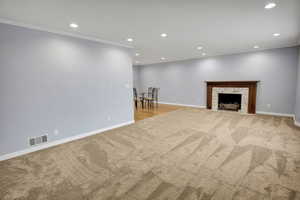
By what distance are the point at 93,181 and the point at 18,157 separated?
1.88 metres

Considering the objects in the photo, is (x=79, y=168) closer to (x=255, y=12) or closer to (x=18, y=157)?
(x=18, y=157)

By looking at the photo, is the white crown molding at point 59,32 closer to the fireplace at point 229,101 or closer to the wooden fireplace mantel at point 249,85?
the wooden fireplace mantel at point 249,85

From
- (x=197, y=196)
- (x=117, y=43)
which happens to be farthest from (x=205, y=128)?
(x=117, y=43)

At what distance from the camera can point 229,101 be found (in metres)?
6.66

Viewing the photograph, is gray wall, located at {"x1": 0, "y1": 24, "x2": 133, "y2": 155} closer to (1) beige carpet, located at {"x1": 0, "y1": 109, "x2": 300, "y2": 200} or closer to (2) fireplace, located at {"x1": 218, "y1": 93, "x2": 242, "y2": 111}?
(1) beige carpet, located at {"x1": 0, "y1": 109, "x2": 300, "y2": 200}

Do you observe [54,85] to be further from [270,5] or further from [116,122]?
[270,5]

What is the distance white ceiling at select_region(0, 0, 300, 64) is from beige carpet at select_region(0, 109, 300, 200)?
2515 millimetres

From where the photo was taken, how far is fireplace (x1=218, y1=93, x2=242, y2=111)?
636 centimetres

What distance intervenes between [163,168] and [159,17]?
2.62 m

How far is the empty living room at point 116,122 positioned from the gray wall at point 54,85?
0.02 m

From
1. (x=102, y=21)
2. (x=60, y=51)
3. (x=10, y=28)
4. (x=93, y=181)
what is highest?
(x=102, y=21)

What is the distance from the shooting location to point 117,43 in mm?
4242

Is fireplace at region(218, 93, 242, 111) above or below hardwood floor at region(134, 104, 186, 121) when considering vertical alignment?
above

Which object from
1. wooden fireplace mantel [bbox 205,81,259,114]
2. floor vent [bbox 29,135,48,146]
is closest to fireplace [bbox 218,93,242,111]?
wooden fireplace mantel [bbox 205,81,259,114]
